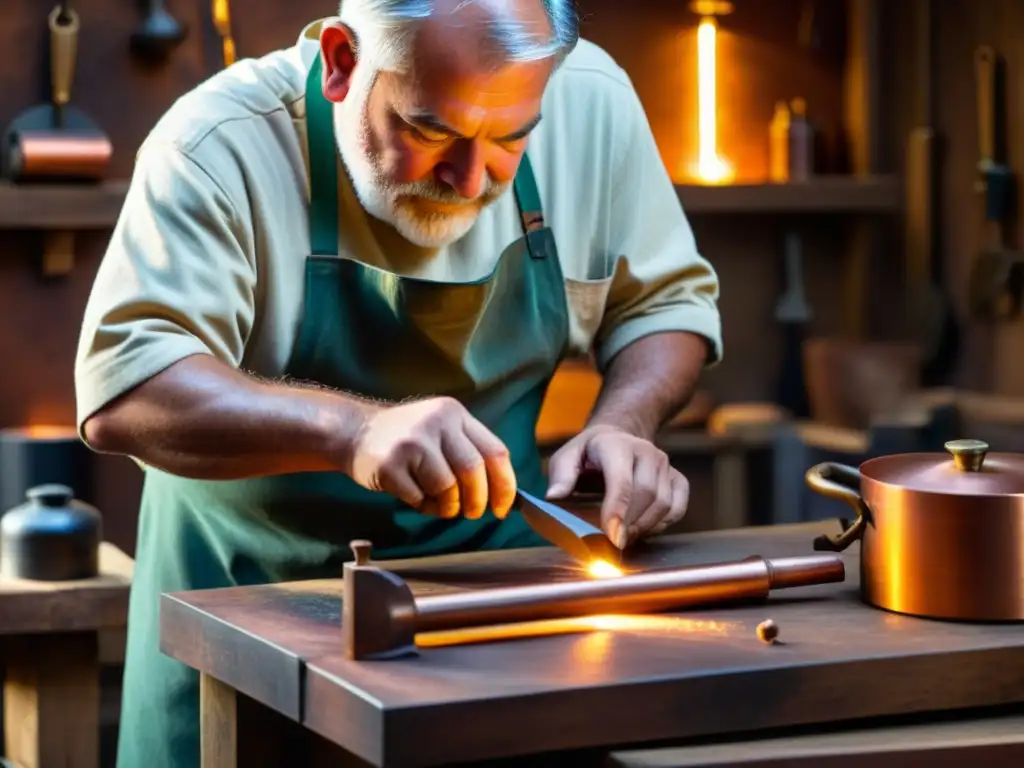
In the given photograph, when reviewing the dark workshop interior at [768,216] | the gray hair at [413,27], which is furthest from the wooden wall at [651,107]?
the gray hair at [413,27]

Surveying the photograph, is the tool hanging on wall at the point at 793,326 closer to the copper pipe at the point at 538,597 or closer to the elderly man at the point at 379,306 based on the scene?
the elderly man at the point at 379,306

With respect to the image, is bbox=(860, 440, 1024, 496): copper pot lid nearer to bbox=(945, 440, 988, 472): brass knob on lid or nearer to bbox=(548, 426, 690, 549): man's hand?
bbox=(945, 440, 988, 472): brass knob on lid

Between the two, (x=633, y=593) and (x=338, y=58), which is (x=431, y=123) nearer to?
(x=338, y=58)

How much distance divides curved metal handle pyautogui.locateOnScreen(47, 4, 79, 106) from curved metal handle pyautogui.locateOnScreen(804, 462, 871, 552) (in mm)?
2765

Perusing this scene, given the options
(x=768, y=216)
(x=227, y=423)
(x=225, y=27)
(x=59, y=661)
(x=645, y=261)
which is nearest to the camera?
(x=227, y=423)

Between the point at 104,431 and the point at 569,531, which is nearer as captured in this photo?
the point at 569,531

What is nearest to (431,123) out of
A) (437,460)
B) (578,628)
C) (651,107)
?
(437,460)

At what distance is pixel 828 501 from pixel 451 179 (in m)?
2.79

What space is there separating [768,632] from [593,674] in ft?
0.77

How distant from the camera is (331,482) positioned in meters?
2.48

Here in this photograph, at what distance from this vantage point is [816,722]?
5.88ft

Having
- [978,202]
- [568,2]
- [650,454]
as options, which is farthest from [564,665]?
[978,202]

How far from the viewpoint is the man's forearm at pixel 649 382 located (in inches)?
104

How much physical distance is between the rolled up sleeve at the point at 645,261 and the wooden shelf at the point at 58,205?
1988 mm
